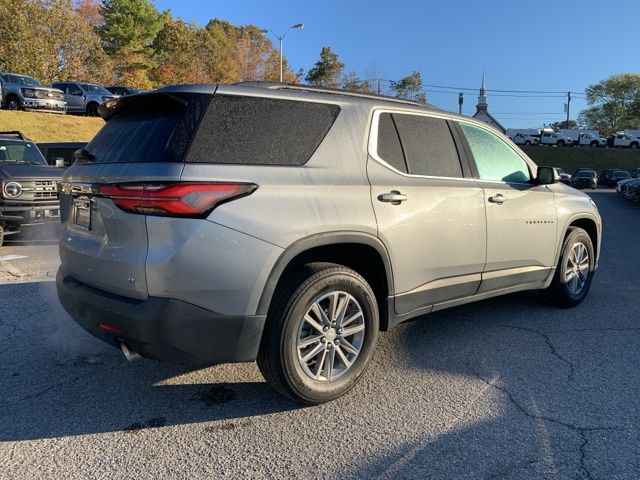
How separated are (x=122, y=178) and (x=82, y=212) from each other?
57cm

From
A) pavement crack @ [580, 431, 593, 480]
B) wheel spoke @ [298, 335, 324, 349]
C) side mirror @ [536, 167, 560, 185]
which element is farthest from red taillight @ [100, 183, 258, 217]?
side mirror @ [536, 167, 560, 185]

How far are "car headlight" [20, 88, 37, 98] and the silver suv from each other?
77.8 ft

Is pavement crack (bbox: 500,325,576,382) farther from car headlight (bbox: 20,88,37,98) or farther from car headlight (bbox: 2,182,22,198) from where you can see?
car headlight (bbox: 20,88,37,98)

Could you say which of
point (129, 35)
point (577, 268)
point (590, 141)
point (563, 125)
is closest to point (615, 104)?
point (563, 125)

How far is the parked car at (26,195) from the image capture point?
8133 mm

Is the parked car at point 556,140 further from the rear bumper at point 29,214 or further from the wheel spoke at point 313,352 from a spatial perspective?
Result: the wheel spoke at point 313,352

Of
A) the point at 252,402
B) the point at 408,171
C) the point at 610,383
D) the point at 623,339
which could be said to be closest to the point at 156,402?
the point at 252,402

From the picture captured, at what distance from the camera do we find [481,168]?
4285 mm

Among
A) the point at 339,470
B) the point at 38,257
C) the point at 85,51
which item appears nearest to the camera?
the point at 339,470

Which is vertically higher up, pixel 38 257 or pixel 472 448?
pixel 38 257

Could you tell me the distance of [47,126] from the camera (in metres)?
22.8

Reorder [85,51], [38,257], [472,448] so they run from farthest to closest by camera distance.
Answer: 1. [85,51]
2. [38,257]
3. [472,448]

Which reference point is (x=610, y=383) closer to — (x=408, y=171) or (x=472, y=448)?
(x=472, y=448)

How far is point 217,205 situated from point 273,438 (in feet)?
4.31
